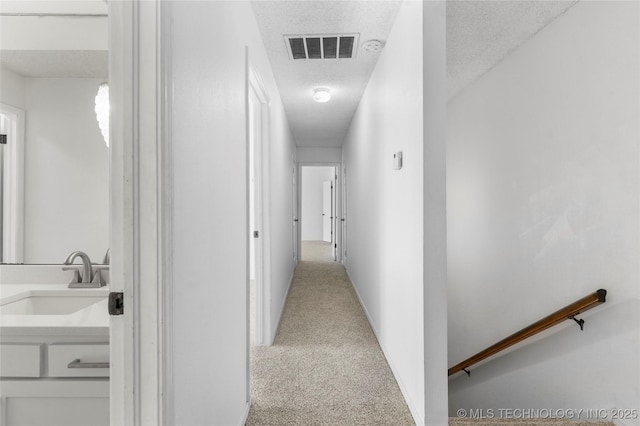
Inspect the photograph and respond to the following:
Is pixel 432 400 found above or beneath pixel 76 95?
beneath

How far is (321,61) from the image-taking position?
2920 millimetres

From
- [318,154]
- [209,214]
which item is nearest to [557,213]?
[209,214]

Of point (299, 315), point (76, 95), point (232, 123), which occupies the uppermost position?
point (76, 95)

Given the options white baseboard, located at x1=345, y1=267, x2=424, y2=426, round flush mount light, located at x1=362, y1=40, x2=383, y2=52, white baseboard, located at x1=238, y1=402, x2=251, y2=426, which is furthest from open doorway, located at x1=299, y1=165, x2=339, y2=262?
white baseboard, located at x1=238, y1=402, x2=251, y2=426

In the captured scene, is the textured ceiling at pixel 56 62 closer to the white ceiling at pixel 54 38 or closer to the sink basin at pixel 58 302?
the white ceiling at pixel 54 38

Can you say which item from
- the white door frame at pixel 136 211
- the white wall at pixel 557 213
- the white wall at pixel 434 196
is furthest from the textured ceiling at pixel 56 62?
the white wall at pixel 557 213

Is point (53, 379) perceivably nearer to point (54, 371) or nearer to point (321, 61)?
point (54, 371)

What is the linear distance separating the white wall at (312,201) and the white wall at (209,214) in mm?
8473

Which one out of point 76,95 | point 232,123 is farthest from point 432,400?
point 76,95

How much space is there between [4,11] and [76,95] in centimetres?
40

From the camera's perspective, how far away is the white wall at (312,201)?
1036 centimetres

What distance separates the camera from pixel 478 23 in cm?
227

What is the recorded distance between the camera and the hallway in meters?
1.83

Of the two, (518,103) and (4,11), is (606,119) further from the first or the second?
(4,11)
